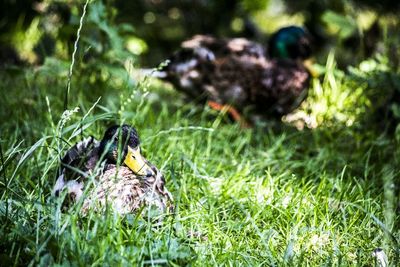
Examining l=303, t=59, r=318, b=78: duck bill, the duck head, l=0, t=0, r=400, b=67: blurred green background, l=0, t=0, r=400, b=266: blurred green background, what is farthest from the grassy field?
l=0, t=0, r=400, b=67: blurred green background

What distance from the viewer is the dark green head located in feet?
16.9

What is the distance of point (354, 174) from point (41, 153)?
1848 mm

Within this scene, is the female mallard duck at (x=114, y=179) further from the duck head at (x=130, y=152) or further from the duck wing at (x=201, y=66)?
the duck wing at (x=201, y=66)

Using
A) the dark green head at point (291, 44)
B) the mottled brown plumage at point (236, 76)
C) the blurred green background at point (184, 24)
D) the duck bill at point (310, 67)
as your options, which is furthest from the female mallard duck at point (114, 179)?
the dark green head at point (291, 44)

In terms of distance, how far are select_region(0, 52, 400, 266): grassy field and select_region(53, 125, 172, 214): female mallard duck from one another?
0.08 metres

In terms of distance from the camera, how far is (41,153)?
10.4 feet

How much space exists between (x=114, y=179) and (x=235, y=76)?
7.87 feet

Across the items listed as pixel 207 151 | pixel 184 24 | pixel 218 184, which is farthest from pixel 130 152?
pixel 184 24

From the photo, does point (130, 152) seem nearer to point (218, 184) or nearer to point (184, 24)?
point (218, 184)

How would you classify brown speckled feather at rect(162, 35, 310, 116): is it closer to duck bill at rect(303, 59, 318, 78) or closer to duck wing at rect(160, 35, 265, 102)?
duck wing at rect(160, 35, 265, 102)

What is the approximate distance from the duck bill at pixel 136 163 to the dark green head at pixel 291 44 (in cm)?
281

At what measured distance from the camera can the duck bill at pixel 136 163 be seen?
2676 mm

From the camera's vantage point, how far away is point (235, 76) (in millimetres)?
4570

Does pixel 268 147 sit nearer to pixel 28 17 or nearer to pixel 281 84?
pixel 281 84
